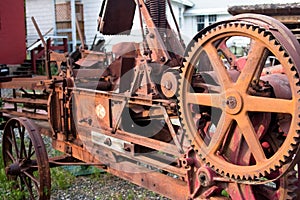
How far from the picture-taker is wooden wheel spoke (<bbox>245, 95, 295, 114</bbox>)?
208 centimetres

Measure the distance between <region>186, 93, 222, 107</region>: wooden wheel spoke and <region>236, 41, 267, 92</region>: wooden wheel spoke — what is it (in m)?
0.18

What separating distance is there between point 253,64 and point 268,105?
24 centimetres

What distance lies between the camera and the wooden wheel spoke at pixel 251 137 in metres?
2.25

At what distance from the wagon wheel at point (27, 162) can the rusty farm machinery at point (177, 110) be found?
0.01 meters

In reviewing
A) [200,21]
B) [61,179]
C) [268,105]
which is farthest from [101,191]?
[200,21]

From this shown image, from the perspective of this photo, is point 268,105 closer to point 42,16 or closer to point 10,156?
point 10,156

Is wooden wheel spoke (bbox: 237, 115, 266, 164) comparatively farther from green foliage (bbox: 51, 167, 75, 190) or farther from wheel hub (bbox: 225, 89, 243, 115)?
green foliage (bbox: 51, 167, 75, 190)

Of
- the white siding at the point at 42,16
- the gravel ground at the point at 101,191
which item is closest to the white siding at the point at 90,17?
the white siding at the point at 42,16

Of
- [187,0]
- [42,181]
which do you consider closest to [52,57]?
[42,181]

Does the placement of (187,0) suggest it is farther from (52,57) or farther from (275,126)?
(275,126)

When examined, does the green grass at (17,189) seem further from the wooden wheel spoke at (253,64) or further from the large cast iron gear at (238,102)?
the wooden wheel spoke at (253,64)

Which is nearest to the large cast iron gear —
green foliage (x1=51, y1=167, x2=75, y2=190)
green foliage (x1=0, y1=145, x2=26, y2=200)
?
green foliage (x1=0, y1=145, x2=26, y2=200)

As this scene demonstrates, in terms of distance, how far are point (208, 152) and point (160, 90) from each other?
0.86 metres

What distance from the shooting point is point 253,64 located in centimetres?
224
